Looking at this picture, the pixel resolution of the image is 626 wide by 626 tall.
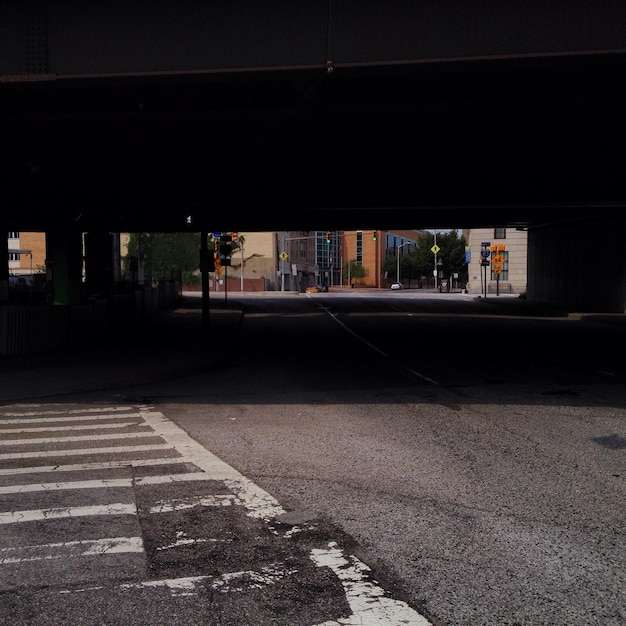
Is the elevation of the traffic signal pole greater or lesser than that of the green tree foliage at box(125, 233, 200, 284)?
lesser

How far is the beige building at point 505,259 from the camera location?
85.3 meters

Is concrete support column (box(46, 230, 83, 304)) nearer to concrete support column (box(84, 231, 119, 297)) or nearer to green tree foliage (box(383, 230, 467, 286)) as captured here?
concrete support column (box(84, 231, 119, 297))

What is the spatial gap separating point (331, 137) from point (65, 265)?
29.3m

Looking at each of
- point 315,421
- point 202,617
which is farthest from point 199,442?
point 202,617

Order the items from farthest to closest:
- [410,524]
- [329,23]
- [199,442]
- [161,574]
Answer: [329,23]
[199,442]
[410,524]
[161,574]

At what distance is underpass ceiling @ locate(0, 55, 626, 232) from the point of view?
1347 centimetres

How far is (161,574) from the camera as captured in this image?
4684 millimetres

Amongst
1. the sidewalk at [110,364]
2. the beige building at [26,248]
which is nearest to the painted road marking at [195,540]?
the sidewalk at [110,364]

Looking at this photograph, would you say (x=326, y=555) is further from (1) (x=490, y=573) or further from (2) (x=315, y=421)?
(2) (x=315, y=421)

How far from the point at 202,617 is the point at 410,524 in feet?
6.95

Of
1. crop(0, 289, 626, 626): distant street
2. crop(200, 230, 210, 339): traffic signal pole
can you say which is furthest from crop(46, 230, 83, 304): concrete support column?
crop(0, 289, 626, 626): distant street

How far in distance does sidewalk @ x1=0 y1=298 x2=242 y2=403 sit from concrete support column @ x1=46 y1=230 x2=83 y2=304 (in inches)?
721

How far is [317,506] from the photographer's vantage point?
616 cm

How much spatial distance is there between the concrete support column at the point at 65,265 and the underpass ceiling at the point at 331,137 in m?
10.0
